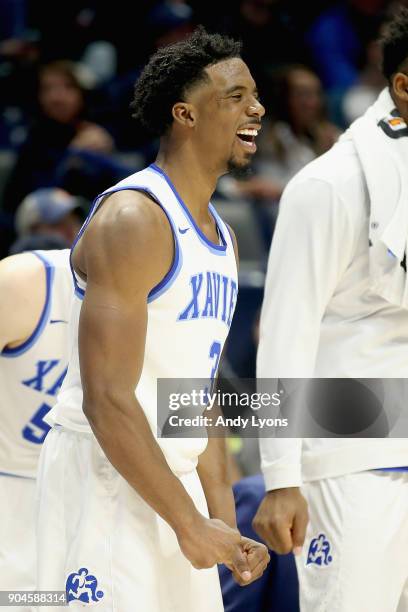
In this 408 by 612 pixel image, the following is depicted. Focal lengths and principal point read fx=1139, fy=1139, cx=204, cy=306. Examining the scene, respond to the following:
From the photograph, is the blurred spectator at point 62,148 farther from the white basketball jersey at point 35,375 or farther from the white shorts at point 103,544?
the white shorts at point 103,544

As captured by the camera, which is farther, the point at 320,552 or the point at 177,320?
the point at 320,552

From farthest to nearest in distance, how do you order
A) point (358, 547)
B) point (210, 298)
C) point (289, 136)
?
1. point (289, 136)
2. point (358, 547)
3. point (210, 298)

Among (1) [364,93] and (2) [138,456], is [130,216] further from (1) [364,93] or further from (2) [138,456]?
(1) [364,93]

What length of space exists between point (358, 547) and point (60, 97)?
507 cm

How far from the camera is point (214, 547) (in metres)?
2.34

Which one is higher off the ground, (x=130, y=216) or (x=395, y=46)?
(x=395, y=46)

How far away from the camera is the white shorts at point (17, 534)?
3113 millimetres

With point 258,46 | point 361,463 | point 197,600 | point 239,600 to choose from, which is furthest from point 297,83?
point 197,600

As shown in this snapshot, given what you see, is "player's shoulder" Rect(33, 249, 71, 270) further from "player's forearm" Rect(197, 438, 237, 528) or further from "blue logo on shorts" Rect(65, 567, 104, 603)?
"blue logo on shorts" Rect(65, 567, 104, 603)

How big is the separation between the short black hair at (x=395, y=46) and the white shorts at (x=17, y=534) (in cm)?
155

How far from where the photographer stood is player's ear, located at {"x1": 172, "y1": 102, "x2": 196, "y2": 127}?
2.62 metres

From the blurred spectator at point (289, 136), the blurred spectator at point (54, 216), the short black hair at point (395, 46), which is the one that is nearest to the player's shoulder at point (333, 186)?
the short black hair at point (395, 46)

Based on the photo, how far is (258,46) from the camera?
318 inches

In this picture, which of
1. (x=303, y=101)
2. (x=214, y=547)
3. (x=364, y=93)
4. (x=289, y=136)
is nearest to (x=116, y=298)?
(x=214, y=547)
